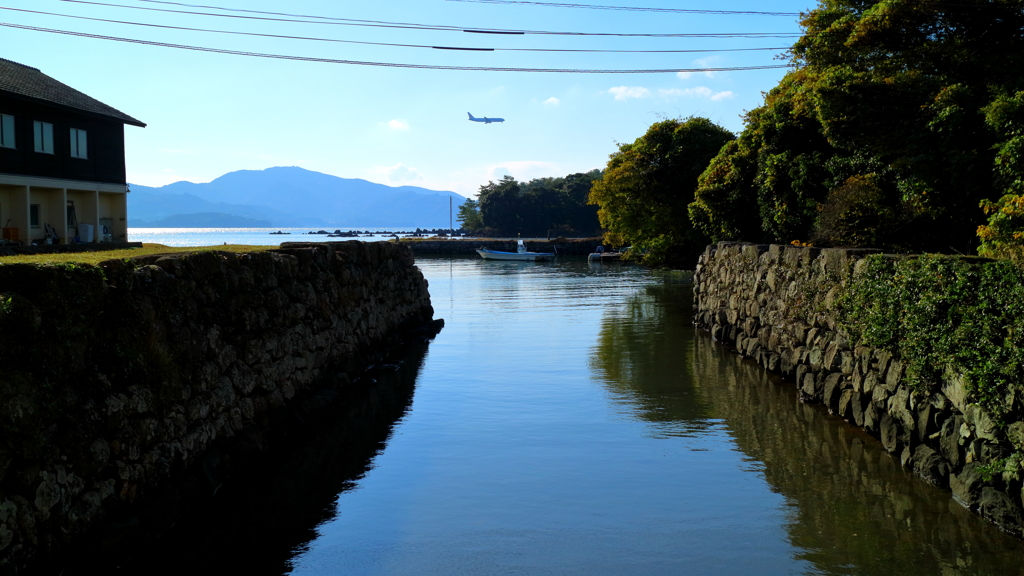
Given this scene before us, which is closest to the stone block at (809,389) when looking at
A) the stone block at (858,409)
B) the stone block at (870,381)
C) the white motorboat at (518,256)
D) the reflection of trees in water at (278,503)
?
the stone block at (858,409)

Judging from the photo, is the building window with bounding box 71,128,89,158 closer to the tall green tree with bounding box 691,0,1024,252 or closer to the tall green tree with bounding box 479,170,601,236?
the tall green tree with bounding box 691,0,1024,252

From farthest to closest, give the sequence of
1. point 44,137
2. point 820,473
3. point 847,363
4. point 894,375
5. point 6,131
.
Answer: point 44,137
point 6,131
point 847,363
point 894,375
point 820,473

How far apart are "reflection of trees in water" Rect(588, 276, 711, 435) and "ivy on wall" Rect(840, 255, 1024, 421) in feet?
10.6

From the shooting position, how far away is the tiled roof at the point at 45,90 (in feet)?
84.1

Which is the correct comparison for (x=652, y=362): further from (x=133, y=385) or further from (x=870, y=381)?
(x=133, y=385)

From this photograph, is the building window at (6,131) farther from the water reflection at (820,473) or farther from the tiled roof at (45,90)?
the water reflection at (820,473)

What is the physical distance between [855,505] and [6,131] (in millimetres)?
26781

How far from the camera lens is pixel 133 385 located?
7.88 metres

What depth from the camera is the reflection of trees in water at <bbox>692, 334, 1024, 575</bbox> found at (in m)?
7.32

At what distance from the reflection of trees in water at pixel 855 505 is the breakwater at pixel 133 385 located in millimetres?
6431

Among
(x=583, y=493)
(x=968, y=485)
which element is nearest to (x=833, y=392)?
(x=968, y=485)

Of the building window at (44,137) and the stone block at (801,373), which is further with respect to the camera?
the building window at (44,137)

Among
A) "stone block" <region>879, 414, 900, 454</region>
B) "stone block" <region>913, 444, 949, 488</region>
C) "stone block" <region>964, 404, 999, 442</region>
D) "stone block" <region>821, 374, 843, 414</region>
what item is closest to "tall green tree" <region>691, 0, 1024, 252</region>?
"stone block" <region>821, 374, 843, 414</region>

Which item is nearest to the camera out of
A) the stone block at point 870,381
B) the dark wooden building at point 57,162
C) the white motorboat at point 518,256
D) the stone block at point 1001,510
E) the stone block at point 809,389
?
the stone block at point 1001,510
